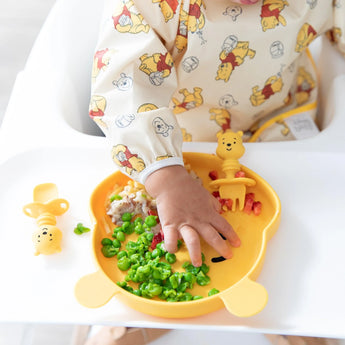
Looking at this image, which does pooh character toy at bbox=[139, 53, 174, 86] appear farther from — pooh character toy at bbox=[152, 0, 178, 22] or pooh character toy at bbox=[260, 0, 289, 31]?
pooh character toy at bbox=[260, 0, 289, 31]

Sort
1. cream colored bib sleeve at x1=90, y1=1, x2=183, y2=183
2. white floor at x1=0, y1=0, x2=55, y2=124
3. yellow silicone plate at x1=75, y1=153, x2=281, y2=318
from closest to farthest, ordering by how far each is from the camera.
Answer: yellow silicone plate at x1=75, y1=153, x2=281, y2=318
cream colored bib sleeve at x1=90, y1=1, x2=183, y2=183
white floor at x1=0, y1=0, x2=55, y2=124

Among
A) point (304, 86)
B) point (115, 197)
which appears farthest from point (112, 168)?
point (304, 86)

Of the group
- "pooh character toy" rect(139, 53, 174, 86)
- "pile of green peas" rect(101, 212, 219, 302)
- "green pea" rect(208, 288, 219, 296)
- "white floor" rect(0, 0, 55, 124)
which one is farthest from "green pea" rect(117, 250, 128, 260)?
"white floor" rect(0, 0, 55, 124)

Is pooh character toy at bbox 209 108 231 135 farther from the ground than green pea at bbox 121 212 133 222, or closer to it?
farther from the ground

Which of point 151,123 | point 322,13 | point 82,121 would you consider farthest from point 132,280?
point 322,13

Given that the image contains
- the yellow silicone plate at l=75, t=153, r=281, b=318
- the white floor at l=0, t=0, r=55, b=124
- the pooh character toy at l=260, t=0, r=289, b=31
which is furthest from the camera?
the white floor at l=0, t=0, r=55, b=124

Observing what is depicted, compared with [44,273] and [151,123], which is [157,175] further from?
[44,273]

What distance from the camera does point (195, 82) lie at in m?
0.73

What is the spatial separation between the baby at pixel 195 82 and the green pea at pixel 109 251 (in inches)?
2.6

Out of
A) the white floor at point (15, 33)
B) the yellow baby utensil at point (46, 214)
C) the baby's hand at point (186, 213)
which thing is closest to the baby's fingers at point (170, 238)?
the baby's hand at point (186, 213)

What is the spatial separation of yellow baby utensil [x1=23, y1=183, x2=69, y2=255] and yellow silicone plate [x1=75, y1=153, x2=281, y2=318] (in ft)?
0.14

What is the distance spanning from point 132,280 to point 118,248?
5 cm

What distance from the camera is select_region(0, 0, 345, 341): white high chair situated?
19.6 inches

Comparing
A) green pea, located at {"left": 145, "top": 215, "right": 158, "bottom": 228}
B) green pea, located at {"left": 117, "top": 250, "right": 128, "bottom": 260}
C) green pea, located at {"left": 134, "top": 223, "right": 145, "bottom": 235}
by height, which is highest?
green pea, located at {"left": 145, "top": 215, "right": 158, "bottom": 228}
